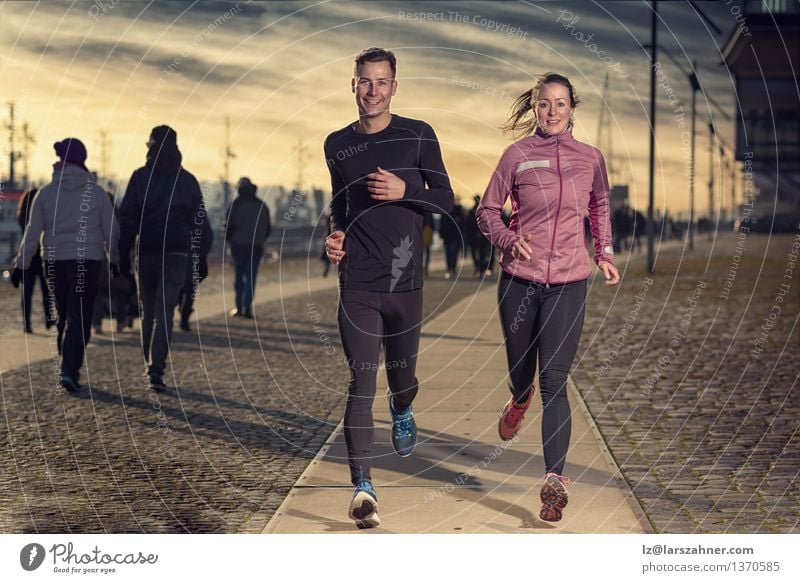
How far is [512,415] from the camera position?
22.8 ft

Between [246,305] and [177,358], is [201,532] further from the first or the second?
[246,305]

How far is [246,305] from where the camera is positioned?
19.9 meters

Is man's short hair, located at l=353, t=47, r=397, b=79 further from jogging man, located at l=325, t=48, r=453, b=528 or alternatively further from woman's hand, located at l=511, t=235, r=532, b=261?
woman's hand, located at l=511, t=235, r=532, b=261

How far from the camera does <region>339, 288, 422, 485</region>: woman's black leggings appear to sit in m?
5.96

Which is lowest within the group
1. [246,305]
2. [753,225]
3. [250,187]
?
[753,225]

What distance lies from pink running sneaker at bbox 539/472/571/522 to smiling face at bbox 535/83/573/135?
154 cm

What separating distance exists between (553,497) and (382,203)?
1490 mm

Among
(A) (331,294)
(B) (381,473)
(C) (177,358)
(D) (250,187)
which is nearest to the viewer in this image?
(B) (381,473)

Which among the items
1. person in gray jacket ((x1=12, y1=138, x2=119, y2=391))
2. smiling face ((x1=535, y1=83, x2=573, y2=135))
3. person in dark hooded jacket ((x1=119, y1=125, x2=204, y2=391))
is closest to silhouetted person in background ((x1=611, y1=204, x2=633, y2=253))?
person in dark hooded jacket ((x1=119, y1=125, x2=204, y2=391))

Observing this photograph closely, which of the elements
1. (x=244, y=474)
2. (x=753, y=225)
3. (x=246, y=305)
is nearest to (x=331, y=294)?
(x=246, y=305)

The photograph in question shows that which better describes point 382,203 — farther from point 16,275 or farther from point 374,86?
point 16,275

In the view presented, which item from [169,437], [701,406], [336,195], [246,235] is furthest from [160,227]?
[246,235]

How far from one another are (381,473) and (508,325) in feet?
5.06
